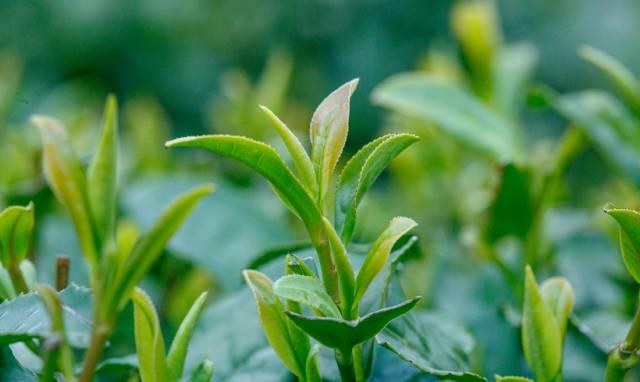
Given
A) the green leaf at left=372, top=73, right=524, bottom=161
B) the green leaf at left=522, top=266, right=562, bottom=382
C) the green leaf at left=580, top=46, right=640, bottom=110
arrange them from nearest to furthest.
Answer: the green leaf at left=522, top=266, right=562, bottom=382, the green leaf at left=580, top=46, right=640, bottom=110, the green leaf at left=372, top=73, right=524, bottom=161

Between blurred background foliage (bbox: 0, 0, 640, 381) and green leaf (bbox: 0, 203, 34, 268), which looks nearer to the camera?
green leaf (bbox: 0, 203, 34, 268)

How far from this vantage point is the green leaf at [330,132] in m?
0.50

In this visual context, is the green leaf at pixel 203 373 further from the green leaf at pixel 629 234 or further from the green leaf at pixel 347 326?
the green leaf at pixel 629 234

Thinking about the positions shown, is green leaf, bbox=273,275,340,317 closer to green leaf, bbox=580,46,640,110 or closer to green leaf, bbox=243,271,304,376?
green leaf, bbox=243,271,304,376

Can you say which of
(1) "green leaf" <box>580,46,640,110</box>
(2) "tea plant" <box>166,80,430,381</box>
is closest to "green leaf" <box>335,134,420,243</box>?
(2) "tea plant" <box>166,80,430,381</box>

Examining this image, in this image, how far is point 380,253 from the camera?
1.56 ft

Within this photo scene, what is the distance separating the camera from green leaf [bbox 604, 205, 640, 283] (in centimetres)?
46

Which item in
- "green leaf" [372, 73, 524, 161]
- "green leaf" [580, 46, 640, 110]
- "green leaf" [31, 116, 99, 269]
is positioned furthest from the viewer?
"green leaf" [372, 73, 524, 161]

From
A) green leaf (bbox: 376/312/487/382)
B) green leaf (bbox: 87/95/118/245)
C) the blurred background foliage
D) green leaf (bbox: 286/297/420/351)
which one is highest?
green leaf (bbox: 87/95/118/245)

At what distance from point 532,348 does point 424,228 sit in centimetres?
72

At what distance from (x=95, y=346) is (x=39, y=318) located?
8 cm

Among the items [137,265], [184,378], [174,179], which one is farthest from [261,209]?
[137,265]

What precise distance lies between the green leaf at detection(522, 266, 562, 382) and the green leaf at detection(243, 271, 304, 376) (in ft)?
0.49

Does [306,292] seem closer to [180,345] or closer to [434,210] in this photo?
[180,345]
